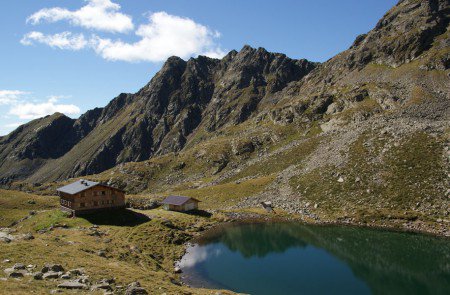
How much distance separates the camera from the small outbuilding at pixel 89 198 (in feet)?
256

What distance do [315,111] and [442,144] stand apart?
88.6m

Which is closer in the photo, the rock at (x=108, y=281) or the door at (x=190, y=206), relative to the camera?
the rock at (x=108, y=281)

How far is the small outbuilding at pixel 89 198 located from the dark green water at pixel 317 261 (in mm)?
24620

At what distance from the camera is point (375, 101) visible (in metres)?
154

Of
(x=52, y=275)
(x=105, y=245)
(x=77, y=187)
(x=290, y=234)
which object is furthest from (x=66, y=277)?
(x=290, y=234)

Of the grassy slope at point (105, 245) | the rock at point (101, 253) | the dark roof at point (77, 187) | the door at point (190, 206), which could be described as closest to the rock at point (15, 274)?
the grassy slope at point (105, 245)

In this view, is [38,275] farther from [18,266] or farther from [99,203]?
[99,203]

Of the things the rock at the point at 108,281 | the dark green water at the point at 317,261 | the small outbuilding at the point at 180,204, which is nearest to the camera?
the rock at the point at 108,281

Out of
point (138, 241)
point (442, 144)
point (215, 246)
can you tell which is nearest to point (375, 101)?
point (442, 144)

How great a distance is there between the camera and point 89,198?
3147 inches

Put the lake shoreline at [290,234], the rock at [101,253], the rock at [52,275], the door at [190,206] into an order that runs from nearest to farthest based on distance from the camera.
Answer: the rock at [52,275], the rock at [101,253], the lake shoreline at [290,234], the door at [190,206]

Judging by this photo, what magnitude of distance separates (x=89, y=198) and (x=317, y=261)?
166ft

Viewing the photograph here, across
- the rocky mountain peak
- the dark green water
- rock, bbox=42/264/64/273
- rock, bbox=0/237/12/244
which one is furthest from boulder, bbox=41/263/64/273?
the rocky mountain peak

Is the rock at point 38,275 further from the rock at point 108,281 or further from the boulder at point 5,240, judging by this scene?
the boulder at point 5,240
